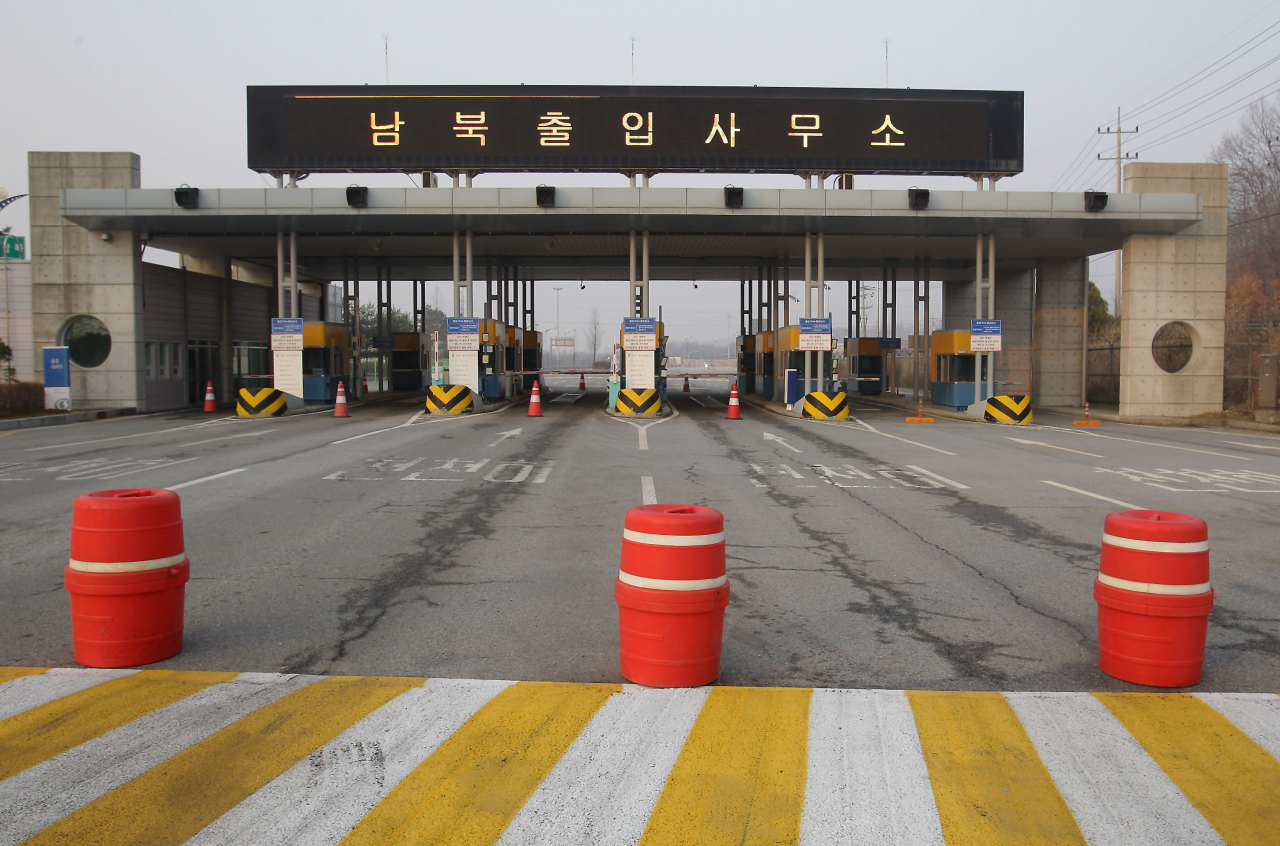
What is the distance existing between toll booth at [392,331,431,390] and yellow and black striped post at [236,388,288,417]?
18.3 meters

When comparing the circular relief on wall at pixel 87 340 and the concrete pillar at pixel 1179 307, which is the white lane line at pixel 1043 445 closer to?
the concrete pillar at pixel 1179 307

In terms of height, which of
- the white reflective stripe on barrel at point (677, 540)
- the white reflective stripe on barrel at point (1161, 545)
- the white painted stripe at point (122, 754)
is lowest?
the white painted stripe at point (122, 754)

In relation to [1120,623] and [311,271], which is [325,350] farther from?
[1120,623]

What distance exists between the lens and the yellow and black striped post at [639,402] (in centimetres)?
2742

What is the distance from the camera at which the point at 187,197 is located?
83.7ft

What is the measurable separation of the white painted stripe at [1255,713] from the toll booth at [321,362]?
101ft

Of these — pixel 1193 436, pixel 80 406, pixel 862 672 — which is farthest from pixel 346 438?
pixel 1193 436

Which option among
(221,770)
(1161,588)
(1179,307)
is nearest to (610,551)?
(1161,588)

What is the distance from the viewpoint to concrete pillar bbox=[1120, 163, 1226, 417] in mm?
27688

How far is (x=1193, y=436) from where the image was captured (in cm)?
2219

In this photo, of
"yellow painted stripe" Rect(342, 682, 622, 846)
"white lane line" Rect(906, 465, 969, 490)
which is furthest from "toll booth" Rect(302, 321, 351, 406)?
"yellow painted stripe" Rect(342, 682, 622, 846)

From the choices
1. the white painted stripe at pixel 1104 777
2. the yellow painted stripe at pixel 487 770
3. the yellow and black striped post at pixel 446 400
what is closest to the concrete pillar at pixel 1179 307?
the yellow and black striped post at pixel 446 400

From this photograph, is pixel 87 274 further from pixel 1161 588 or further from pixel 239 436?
pixel 1161 588

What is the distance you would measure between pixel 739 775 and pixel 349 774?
163 cm
